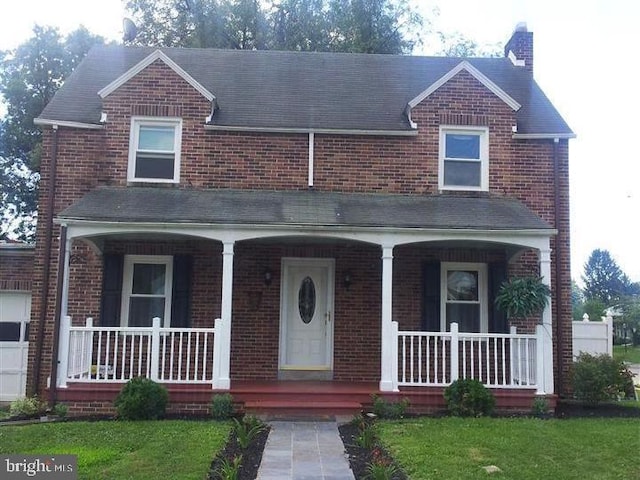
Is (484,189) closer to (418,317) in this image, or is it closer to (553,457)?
(418,317)

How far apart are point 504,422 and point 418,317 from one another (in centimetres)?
300

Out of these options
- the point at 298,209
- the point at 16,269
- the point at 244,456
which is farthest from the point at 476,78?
the point at 16,269

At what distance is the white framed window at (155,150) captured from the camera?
11299 millimetres

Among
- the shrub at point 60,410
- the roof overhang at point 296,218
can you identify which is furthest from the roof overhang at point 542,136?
the shrub at point 60,410

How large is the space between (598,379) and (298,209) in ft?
18.9

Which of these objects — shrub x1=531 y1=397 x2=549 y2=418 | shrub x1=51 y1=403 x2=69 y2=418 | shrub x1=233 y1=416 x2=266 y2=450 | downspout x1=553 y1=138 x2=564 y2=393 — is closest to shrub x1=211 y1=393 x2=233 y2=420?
shrub x1=233 y1=416 x2=266 y2=450

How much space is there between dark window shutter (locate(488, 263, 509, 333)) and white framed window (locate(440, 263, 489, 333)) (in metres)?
0.11

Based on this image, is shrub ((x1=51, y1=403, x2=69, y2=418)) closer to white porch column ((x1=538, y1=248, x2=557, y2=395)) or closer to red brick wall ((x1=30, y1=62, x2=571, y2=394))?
red brick wall ((x1=30, y1=62, x2=571, y2=394))

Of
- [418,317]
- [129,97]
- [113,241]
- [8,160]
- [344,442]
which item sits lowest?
[344,442]

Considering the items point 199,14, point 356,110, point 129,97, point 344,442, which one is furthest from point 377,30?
point 344,442

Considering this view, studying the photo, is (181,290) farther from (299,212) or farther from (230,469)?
(230,469)

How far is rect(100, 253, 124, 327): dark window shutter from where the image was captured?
10.7 metres

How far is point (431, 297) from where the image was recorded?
36.4 feet

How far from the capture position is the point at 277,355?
11023mm
